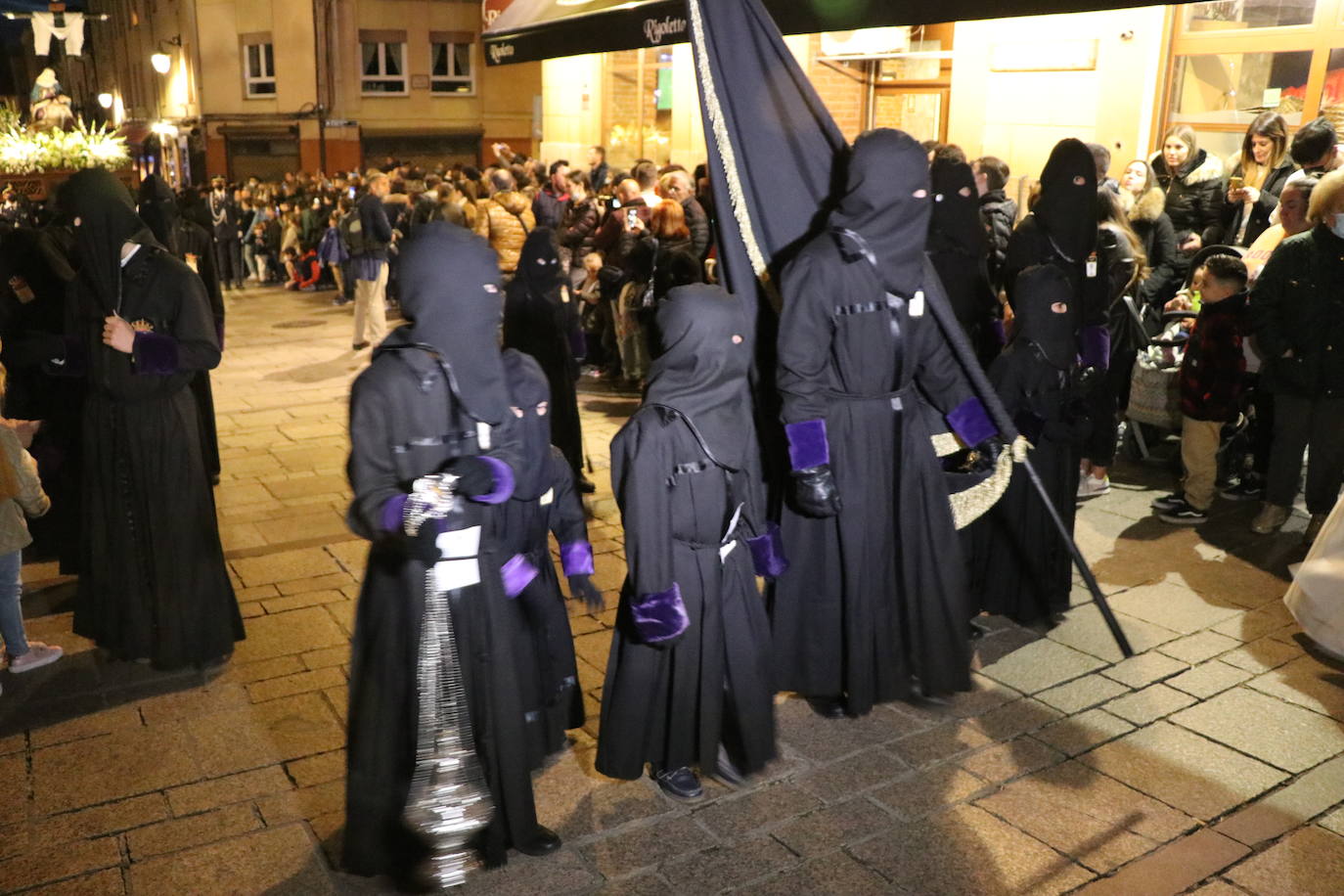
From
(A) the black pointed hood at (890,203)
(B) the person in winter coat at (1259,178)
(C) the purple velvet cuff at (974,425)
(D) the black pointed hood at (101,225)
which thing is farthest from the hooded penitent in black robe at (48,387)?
(B) the person in winter coat at (1259,178)

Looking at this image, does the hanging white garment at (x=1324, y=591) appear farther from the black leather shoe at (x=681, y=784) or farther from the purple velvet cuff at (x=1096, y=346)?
the black leather shoe at (x=681, y=784)

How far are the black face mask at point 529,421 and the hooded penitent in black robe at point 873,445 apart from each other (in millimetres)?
1030

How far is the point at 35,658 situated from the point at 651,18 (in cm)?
463

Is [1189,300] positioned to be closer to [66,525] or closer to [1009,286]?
[1009,286]

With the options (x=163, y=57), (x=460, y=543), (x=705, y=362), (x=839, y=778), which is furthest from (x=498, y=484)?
(x=163, y=57)

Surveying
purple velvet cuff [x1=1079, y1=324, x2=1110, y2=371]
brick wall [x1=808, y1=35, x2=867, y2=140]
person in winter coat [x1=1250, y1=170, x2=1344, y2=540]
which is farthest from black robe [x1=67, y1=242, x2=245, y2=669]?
brick wall [x1=808, y1=35, x2=867, y2=140]

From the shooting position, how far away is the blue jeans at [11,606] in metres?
5.07

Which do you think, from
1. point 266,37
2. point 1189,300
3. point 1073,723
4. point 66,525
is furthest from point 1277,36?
point 266,37

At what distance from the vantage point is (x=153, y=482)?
202 inches

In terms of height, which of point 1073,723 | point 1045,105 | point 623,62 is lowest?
point 1073,723

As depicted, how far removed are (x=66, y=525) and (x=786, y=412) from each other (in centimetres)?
441

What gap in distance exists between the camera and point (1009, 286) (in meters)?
6.06

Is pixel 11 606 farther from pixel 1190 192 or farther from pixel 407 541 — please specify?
pixel 1190 192

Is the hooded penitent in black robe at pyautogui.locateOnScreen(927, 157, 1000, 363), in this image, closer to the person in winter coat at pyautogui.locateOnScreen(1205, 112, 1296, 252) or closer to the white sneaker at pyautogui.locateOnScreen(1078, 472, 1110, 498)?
the white sneaker at pyautogui.locateOnScreen(1078, 472, 1110, 498)
